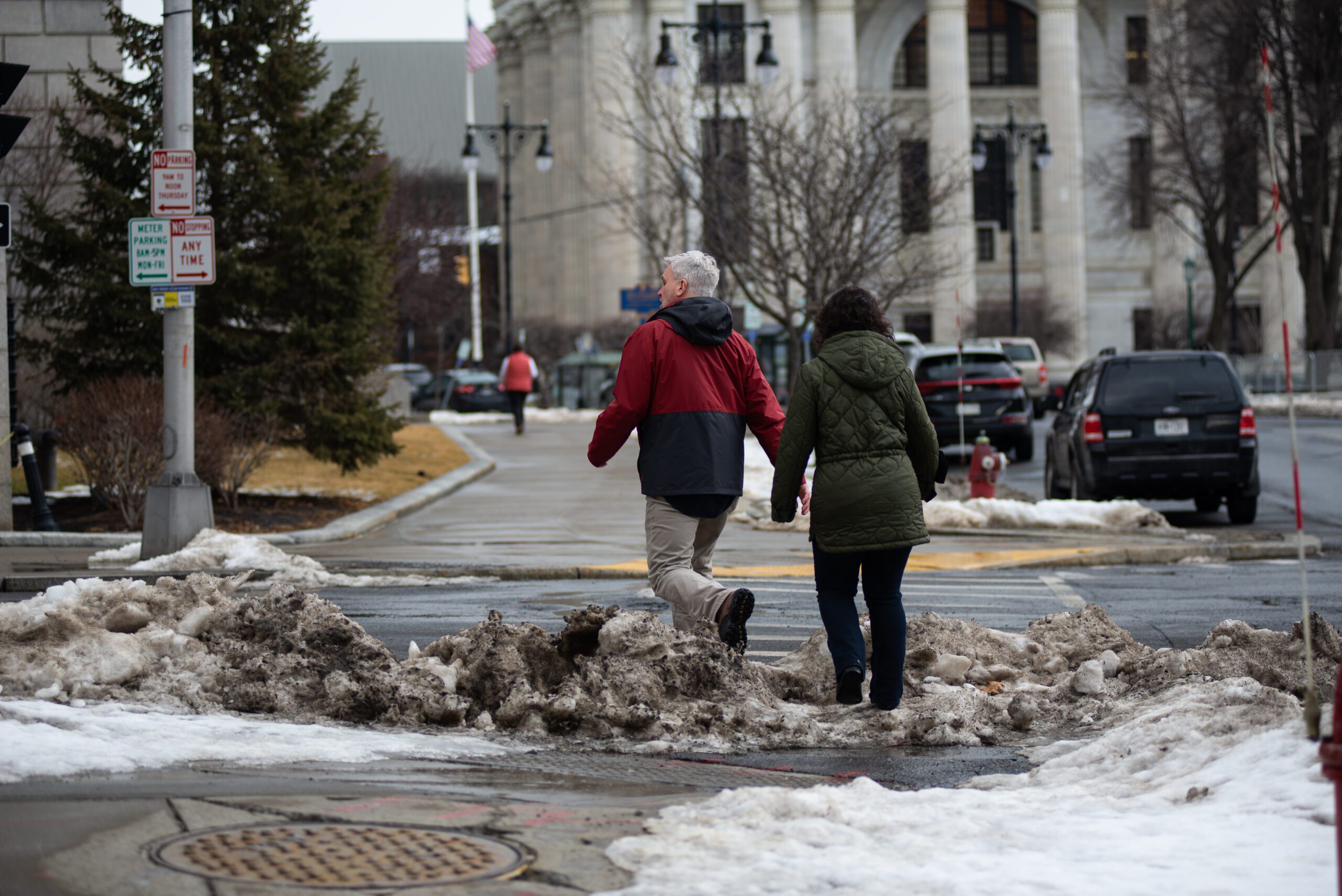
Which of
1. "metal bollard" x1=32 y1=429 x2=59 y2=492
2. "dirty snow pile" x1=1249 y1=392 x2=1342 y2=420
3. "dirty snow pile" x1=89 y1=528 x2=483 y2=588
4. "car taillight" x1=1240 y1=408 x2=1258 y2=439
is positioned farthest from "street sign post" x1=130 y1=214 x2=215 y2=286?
"dirty snow pile" x1=1249 y1=392 x2=1342 y2=420

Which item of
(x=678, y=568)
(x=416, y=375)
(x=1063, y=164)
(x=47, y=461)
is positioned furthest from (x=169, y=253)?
(x=1063, y=164)

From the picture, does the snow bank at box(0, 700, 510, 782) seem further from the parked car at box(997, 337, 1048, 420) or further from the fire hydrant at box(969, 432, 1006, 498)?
the parked car at box(997, 337, 1048, 420)

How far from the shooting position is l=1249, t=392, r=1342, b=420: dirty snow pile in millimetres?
38938

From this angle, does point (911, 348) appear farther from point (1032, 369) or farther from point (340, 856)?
point (340, 856)

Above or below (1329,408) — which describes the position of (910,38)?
above

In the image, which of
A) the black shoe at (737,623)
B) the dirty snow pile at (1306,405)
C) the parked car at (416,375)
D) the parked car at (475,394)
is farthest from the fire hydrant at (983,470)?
the parked car at (416,375)

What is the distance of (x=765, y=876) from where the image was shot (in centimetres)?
434

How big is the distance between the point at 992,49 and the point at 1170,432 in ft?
226

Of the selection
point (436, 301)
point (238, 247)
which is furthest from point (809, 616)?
point (436, 301)

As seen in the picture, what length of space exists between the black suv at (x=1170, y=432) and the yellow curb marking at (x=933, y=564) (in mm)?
2985

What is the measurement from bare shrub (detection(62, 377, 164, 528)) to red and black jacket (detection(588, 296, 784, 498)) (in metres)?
9.46

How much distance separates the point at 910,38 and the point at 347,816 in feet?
266

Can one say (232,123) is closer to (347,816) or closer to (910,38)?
(347,816)

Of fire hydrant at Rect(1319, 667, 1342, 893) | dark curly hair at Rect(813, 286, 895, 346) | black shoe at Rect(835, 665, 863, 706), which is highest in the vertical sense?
dark curly hair at Rect(813, 286, 895, 346)
